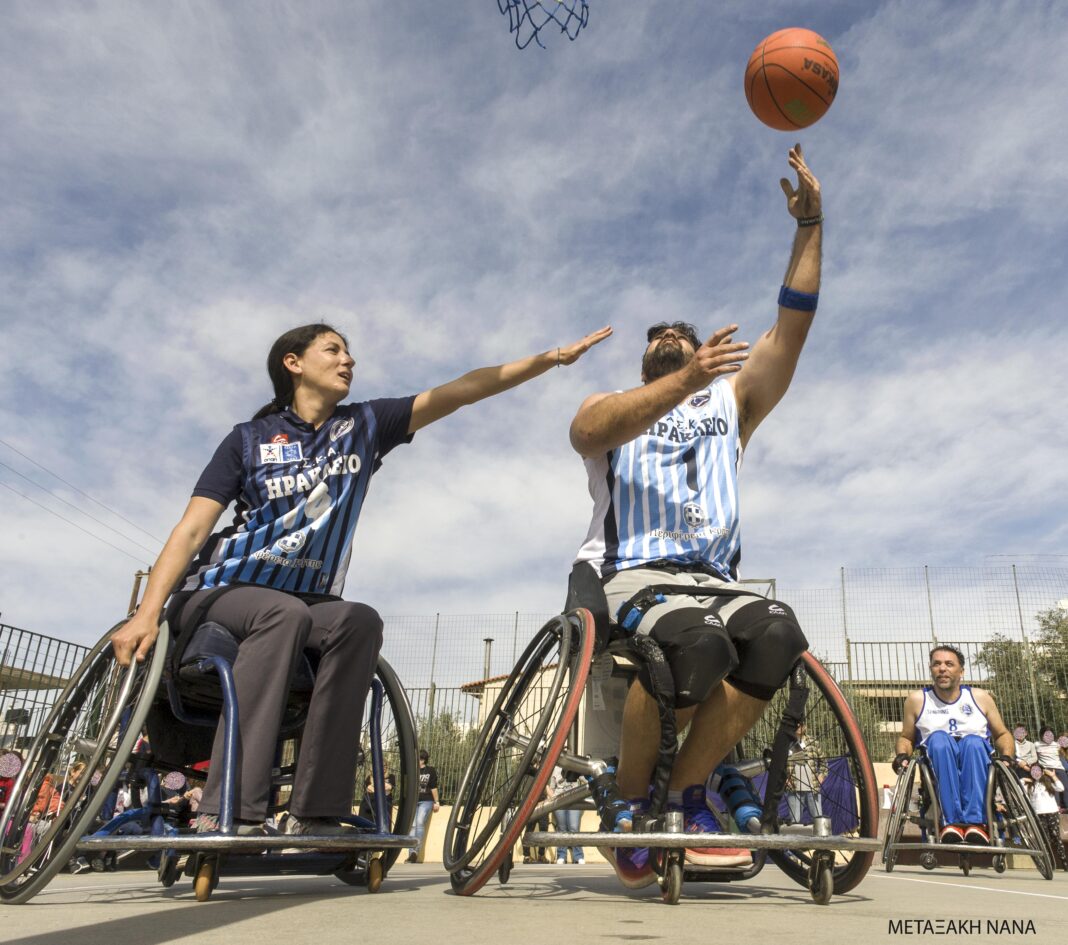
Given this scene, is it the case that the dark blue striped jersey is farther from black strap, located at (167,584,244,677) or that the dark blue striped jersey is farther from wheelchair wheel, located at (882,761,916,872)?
wheelchair wheel, located at (882,761,916,872)

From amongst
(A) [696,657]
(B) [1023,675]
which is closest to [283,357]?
(A) [696,657]

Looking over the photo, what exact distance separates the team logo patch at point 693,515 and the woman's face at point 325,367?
48.3 inches

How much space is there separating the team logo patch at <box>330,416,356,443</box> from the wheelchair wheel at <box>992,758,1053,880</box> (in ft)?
13.7

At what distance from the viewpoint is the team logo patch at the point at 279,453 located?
2.71m

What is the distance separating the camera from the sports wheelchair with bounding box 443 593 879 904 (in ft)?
6.28

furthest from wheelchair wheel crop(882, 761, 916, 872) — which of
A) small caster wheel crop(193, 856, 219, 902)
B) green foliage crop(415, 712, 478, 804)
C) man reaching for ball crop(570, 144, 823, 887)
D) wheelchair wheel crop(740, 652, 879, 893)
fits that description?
green foliage crop(415, 712, 478, 804)

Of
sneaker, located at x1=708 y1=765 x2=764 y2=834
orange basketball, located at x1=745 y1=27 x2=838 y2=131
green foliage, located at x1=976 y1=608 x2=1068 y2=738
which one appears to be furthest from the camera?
green foliage, located at x1=976 y1=608 x2=1068 y2=738

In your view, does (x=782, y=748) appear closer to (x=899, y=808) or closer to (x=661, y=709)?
(x=661, y=709)

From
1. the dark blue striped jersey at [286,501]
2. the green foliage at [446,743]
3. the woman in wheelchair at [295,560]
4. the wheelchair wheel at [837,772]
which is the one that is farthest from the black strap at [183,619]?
the green foliage at [446,743]

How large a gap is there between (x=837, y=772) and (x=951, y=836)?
2.95 metres

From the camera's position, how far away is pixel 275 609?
7.40 ft

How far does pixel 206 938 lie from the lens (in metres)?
1.29

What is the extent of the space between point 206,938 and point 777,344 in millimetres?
2290

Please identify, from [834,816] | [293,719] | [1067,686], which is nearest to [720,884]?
[834,816]
